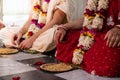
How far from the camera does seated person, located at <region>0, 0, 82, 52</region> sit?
240cm

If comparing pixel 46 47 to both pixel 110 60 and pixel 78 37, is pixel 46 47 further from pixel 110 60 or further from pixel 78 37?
pixel 110 60

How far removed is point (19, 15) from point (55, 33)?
3044 mm

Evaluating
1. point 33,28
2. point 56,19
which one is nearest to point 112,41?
point 56,19

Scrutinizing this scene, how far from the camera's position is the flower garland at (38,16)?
263 centimetres

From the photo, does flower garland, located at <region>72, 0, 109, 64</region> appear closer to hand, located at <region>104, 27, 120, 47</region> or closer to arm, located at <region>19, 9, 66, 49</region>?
hand, located at <region>104, 27, 120, 47</region>

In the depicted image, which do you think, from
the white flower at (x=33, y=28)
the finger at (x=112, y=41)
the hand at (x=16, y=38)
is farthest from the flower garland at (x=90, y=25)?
the hand at (x=16, y=38)

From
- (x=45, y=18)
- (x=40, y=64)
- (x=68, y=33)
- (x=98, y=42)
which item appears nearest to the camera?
(x=98, y=42)

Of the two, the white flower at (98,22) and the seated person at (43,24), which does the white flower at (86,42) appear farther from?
the seated person at (43,24)

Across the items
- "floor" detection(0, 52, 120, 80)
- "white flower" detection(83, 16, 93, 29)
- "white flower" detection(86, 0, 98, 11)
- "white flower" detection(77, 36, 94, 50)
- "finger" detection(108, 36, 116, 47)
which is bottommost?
"floor" detection(0, 52, 120, 80)

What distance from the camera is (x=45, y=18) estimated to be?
8.63 ft

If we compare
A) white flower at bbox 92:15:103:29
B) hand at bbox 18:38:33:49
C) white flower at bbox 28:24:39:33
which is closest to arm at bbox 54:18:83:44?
white flower at bbox 92:15:103:29

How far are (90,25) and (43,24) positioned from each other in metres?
0.76

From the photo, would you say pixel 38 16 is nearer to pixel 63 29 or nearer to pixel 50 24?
pixel 50 24

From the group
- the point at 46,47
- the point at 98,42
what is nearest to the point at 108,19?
the point at 98,42
